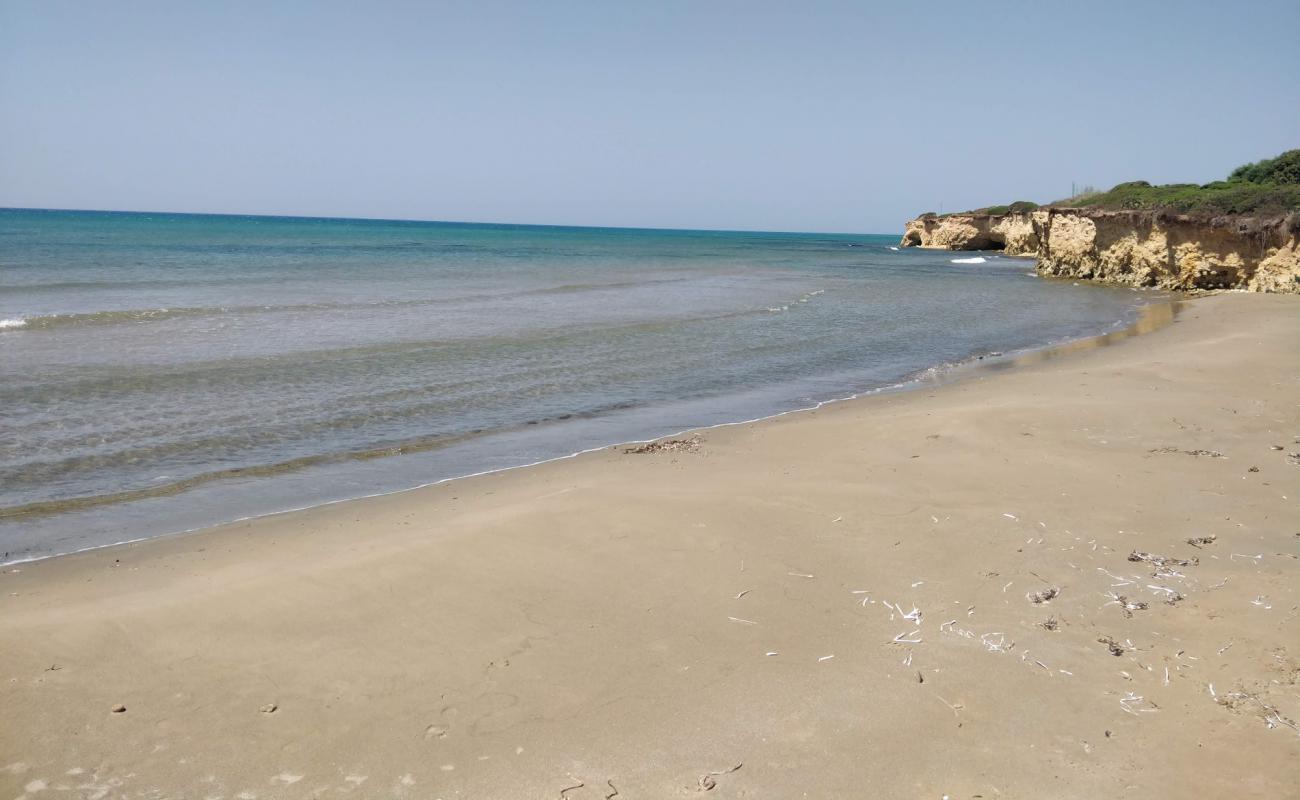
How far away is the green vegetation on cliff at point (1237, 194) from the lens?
28.9 meters

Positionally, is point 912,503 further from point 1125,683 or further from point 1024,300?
point 1024,300

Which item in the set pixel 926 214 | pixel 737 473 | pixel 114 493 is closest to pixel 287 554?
pixel 114 493

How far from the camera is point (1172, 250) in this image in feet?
107

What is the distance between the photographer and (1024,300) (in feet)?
103

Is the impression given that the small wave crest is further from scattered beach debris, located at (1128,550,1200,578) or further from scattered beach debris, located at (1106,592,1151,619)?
scattered beach debris, located at (1106,592,1151,619)

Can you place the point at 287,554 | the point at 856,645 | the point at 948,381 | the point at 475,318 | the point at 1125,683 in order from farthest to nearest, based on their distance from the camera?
1. the point at 475,318
2. the point at 948,381
3. the point at 287,554
4. the point at 856,645
5. the point at 1125,683

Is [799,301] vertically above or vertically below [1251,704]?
above

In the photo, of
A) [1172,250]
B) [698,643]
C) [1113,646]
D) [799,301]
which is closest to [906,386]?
[1113,646]

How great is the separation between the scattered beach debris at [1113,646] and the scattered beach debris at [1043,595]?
20.2 inches

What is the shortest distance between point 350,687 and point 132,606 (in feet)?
6.82

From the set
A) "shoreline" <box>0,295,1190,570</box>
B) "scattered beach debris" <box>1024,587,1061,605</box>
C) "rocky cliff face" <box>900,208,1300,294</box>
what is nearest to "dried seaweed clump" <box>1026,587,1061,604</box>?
"scattered beach debris" <box>1024,587,1061,605</box>

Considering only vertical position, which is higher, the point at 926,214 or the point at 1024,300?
the point at 926,214

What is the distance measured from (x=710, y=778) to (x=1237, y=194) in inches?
1410

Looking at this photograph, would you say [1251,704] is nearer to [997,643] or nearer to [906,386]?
[997,643]
